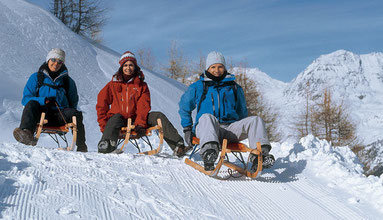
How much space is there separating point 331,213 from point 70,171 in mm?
2224

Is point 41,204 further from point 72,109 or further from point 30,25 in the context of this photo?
point 30,25

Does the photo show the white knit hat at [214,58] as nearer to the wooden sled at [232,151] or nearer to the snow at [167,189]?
the wooden sled at [232,151]

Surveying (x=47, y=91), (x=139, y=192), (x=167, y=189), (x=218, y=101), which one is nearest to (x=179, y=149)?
(x=218, y=101)

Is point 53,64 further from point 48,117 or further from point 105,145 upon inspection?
point 105,145

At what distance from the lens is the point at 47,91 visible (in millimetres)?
4801

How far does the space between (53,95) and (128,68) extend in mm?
1007

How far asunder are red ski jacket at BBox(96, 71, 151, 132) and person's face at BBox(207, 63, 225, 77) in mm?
991

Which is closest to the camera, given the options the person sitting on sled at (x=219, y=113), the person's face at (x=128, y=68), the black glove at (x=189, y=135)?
the person sitting on sled at (x=219, y=113)

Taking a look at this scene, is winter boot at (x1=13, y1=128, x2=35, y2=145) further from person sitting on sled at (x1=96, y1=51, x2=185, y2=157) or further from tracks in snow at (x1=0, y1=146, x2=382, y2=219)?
person sitting on sled at (x1=96, y1=51, x2=185, y2=157)

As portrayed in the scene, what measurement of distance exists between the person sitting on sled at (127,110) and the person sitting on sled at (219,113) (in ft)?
1.63

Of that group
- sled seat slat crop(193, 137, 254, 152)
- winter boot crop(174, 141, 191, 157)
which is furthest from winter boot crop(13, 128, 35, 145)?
sled seat slat crop(193, 137, 254, 152)

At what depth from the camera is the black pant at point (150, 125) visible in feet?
14.3

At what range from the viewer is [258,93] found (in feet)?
78.4

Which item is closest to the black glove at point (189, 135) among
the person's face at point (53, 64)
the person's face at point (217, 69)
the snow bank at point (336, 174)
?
the person's face at point (217, 69)
